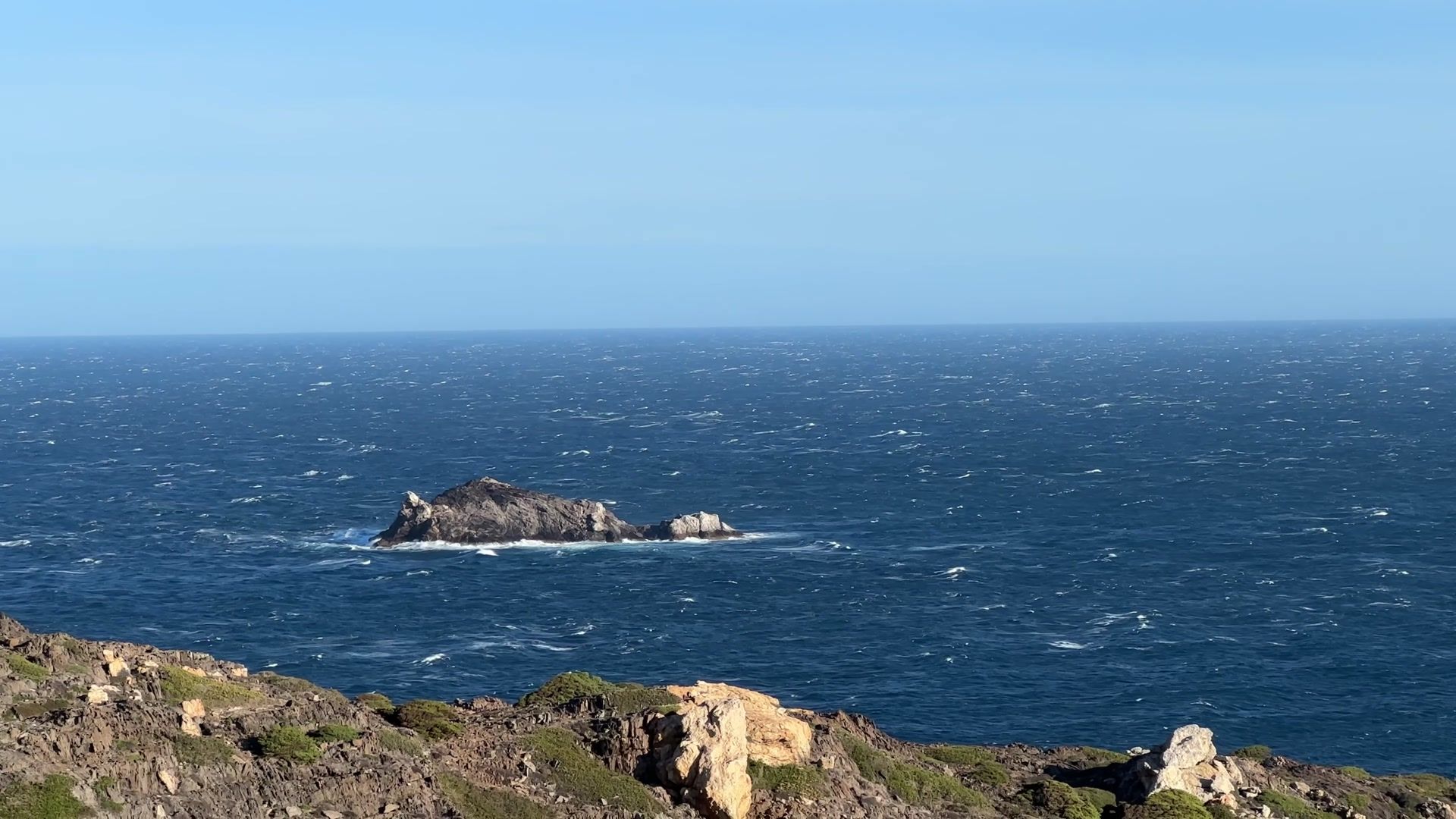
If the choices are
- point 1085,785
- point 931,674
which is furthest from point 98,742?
point 931,674

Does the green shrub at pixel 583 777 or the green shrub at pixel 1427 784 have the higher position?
the green shrub at pixel 583 777

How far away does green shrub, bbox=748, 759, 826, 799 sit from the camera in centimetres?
3978

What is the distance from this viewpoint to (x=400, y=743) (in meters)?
39.4

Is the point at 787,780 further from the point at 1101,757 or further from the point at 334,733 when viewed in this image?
the point at 1101,757

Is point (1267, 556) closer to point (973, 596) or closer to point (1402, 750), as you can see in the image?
point (973, 596)

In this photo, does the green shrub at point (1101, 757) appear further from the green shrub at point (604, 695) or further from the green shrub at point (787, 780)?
the green shrub at point (604, 695)

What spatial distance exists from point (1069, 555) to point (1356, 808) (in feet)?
224

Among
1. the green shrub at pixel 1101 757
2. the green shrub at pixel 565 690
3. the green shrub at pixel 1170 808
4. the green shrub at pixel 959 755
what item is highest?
the green shrub at pixel 565 690

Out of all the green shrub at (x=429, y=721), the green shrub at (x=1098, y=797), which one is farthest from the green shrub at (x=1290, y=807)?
the green shrub at (x=429, y=721)

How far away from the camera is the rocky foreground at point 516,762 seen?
112ft

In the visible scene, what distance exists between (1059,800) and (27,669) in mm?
30159

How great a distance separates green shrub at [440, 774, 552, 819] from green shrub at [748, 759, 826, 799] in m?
6.03

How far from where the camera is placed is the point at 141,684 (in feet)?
134

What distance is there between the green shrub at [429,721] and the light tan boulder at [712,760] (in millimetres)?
6513
